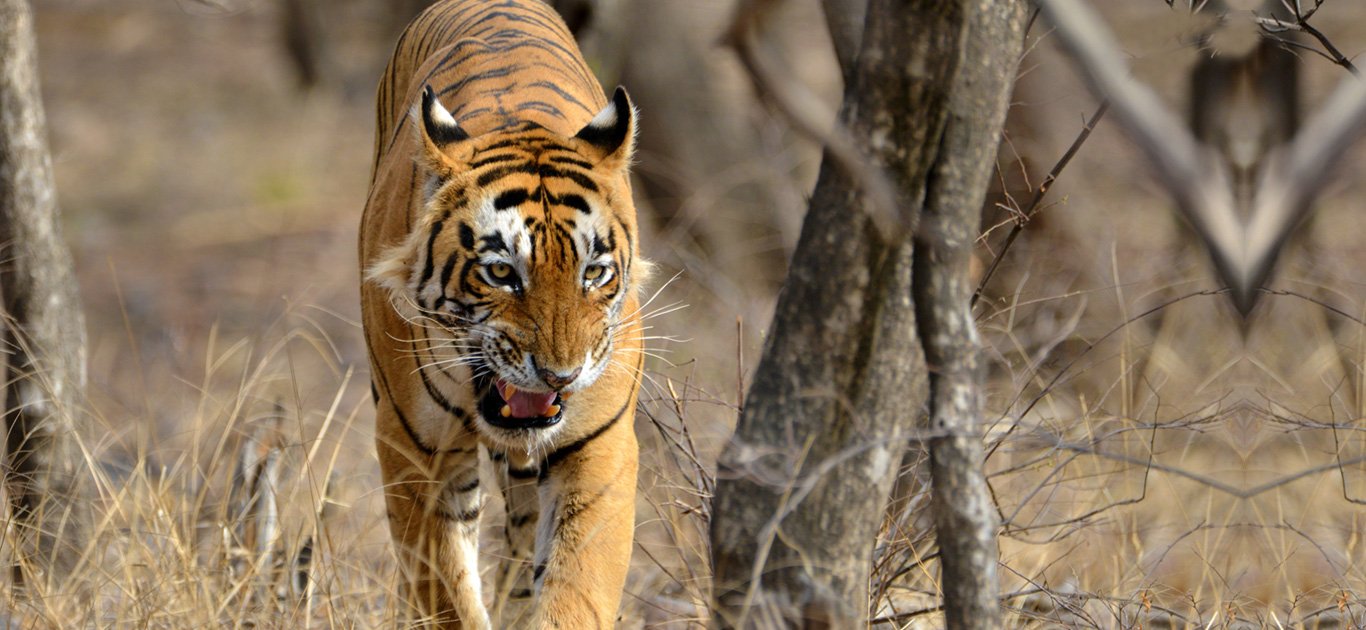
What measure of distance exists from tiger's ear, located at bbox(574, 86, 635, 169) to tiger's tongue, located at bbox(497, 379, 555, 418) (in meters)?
0.66

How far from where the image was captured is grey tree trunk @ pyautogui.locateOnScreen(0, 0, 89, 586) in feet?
13.5

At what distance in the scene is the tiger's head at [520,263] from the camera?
3.20 meters

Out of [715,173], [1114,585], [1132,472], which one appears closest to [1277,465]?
[1132,472]

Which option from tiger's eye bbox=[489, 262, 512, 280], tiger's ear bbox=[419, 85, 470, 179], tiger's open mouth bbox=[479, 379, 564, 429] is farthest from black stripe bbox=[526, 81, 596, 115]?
tiger's open mouth bbox=[479, 379, 564, 429]

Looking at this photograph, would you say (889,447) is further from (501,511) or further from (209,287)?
(209,287)

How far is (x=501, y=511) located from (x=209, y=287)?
598 centimetres

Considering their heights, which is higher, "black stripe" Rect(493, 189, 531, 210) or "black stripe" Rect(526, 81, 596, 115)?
"black stripe" Rect(526, 81, 596, 115)

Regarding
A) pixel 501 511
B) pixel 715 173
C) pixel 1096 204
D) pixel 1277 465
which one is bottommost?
pixel 501 511

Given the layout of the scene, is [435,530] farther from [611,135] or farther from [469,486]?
[611,135]

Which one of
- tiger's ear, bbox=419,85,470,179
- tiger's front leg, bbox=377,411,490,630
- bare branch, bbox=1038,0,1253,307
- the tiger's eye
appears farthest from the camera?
tiger's front leg, bbox=377,411,490,630

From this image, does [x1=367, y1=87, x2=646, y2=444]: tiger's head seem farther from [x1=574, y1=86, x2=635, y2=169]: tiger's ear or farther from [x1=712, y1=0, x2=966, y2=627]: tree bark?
[x1=712, y1=0, x2=966, y2=627]: tree bark

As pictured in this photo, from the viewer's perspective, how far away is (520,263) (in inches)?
127

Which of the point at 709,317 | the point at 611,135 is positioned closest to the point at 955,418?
the point at 611,135

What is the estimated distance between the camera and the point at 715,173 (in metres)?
8.55
